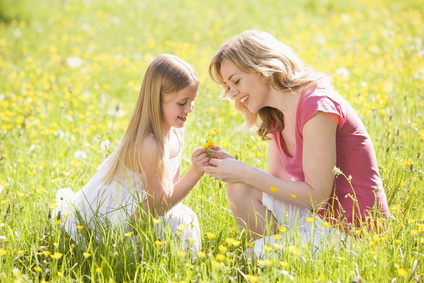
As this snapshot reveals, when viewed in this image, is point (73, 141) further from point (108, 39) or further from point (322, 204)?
point (108, 39)

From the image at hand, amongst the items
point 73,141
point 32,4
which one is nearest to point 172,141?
point 73,141

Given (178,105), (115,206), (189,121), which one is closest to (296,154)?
(178,105)

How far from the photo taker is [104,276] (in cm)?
192

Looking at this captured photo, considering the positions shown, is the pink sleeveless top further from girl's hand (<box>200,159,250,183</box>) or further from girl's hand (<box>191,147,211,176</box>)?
girl's hand (<box>191,147,211,176</box>)

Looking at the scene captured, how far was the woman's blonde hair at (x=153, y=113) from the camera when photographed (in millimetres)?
2290

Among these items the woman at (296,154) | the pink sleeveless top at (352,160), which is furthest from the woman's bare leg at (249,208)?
the pink sleeveless top at (352,160)

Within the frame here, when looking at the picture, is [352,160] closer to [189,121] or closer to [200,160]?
[200,160]

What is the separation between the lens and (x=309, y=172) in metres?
2.11

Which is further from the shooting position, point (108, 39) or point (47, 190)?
point (108, 39)

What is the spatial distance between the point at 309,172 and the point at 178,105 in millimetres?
700

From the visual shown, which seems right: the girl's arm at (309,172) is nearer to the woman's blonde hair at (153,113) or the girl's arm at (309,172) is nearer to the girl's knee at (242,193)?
the girl's knee at (242,193)

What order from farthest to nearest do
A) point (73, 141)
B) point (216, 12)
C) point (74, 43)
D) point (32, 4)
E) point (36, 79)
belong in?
point (32, 4)
point (216, 12)
point (74, 43)
point (36, 79)
point (73, 141)

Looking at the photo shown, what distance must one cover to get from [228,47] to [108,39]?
15.5ft

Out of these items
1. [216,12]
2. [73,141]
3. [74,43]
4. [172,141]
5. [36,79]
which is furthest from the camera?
[216,12]
